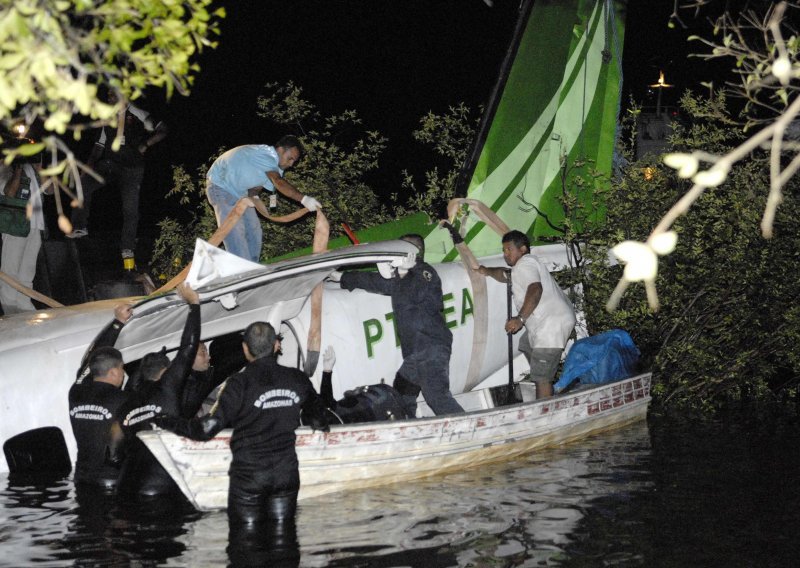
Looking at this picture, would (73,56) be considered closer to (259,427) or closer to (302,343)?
(259,427)

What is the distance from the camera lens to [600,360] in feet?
36.5

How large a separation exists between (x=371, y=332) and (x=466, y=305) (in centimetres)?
123

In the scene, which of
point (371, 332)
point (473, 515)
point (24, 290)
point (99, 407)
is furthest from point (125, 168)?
point (473, 515)

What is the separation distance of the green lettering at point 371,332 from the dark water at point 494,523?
4.77 feet

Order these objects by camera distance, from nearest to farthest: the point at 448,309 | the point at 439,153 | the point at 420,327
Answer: the point at 420,327 < the point at 448,309 < the point at 439,153

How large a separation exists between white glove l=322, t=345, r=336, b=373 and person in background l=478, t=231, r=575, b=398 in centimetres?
211

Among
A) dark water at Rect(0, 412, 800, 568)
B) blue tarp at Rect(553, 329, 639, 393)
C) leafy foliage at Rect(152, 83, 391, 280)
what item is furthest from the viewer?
leafy foliage at Rect(152, 83, 391, 280)

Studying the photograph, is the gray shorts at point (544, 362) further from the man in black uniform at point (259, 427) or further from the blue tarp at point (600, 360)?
the man in black uniform at point (259, 427)

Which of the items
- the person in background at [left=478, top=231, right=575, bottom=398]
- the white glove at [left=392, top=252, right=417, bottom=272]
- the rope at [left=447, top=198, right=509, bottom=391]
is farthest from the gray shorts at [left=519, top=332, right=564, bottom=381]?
the white glove at [left=392, top=252, right=417, bottom=272]

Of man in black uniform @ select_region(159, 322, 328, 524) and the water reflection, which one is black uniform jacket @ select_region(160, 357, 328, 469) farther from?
the water reflection

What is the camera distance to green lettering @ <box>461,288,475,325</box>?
10.2 meters

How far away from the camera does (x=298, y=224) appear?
14.9 m

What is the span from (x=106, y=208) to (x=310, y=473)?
19977 mm

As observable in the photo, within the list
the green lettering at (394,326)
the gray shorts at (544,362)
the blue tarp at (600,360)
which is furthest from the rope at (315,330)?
the blue tarp at (600,360)
